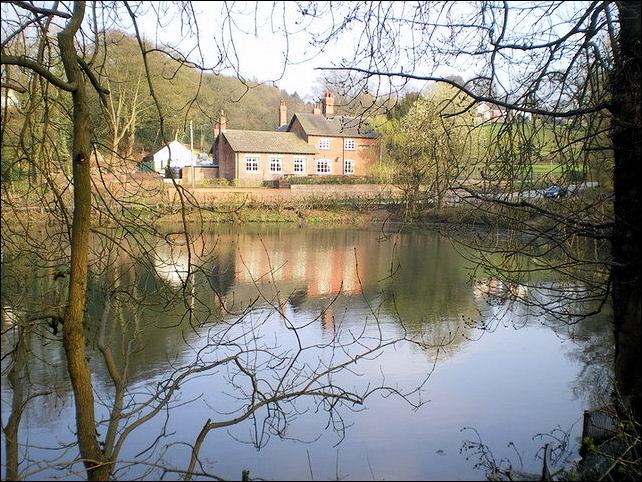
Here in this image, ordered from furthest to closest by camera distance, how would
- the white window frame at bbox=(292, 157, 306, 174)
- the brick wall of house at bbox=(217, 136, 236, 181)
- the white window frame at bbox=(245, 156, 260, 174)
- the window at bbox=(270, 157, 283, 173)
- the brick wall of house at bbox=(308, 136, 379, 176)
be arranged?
the brick wall of house at bbox=(308, 136, 379, 176) → the white window frame at bbox=(292, 157, 306, 174) → the window at bbox=(270, 157, 283, 173) → the white window frame at bbox=(245, 156, 260, 174) → the brick wall of house at bbox=(217, 136, 236, 181)

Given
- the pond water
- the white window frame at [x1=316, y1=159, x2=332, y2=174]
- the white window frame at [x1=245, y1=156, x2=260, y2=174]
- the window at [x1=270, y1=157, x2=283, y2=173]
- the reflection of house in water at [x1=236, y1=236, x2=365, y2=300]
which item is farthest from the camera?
the white window frame at [x1=316, y1=159, x2=332, y2=174]

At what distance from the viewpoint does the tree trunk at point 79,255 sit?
280cm

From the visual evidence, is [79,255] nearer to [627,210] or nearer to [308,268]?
[627,210]

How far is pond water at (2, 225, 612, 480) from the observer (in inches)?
153

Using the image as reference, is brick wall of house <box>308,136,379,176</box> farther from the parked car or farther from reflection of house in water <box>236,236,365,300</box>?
the parked car

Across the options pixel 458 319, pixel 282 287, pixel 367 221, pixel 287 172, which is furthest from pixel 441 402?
pixel 287 172

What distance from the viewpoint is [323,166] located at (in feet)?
101

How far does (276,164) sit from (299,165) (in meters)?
1.25

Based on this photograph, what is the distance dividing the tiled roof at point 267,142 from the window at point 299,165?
0.41 metres

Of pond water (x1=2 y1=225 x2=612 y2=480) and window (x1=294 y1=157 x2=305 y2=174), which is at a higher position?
window (x1=294 y1=157 x2=305 y2=174)

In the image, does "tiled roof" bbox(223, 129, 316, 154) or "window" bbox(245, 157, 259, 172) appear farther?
"window" bbox(245, 157, 259, 172)

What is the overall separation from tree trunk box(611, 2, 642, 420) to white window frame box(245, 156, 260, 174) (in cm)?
2599

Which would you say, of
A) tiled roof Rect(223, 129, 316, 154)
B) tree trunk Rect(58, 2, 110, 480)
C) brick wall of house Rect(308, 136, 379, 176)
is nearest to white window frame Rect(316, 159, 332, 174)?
brick wall of house Rect(308, 136, 379, 176)

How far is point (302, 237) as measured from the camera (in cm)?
1639
